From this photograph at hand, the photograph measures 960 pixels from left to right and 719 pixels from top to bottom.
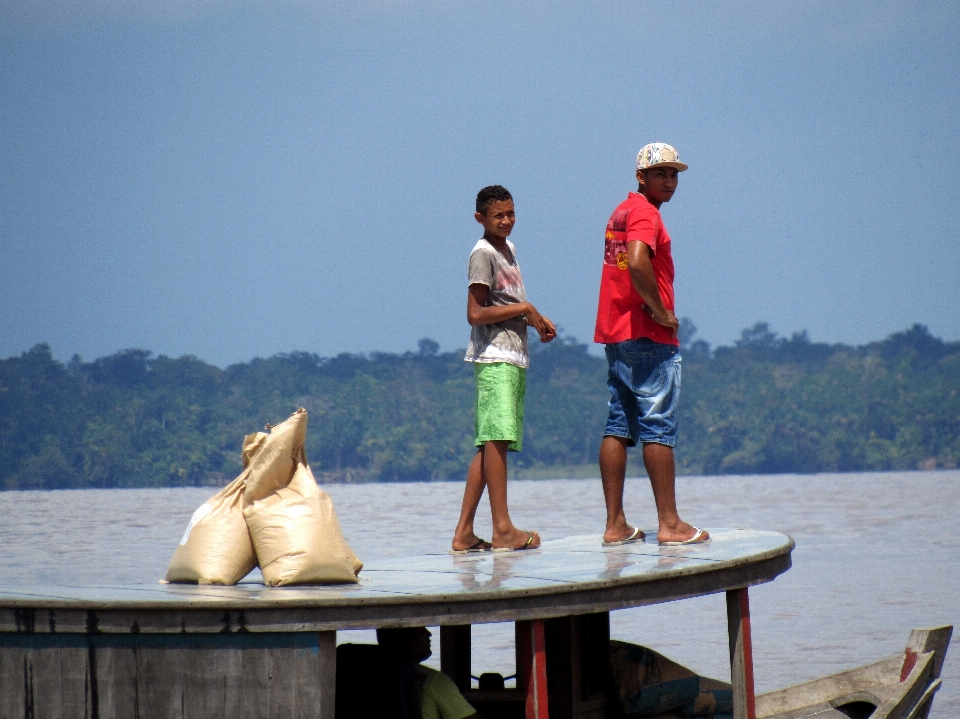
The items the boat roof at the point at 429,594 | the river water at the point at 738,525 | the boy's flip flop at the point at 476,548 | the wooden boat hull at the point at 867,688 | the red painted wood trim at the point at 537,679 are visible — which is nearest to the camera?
the boat roof at the point at 429,594

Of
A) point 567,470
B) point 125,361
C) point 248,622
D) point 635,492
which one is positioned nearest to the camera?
point 248,622

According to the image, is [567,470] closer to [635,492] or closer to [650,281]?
[635,492]

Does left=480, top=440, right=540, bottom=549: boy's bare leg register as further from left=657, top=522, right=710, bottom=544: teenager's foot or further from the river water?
the river water

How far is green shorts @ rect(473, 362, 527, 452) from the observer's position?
572 centimetres

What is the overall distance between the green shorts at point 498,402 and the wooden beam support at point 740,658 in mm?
1040

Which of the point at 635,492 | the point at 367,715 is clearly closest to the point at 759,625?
the point at 367,715

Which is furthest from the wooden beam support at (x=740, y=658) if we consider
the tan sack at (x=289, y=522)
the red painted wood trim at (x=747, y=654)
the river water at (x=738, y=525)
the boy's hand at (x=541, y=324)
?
the river water at (x=738, y=525)

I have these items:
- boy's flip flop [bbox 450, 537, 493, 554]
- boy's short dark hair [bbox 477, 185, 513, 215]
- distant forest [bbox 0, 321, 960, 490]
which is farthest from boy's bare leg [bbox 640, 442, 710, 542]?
distant forest [bbox 0, 321, 960, 490]

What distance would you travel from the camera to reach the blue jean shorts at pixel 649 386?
5.78m

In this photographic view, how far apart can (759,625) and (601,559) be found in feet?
33.8

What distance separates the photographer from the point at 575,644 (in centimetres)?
562

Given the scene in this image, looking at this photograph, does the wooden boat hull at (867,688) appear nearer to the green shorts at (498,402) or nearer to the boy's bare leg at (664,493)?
the boy's bare leg at (664,493)

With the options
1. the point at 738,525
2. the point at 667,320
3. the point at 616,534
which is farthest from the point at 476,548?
the point at 738,525

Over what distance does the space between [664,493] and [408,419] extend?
69639mm
